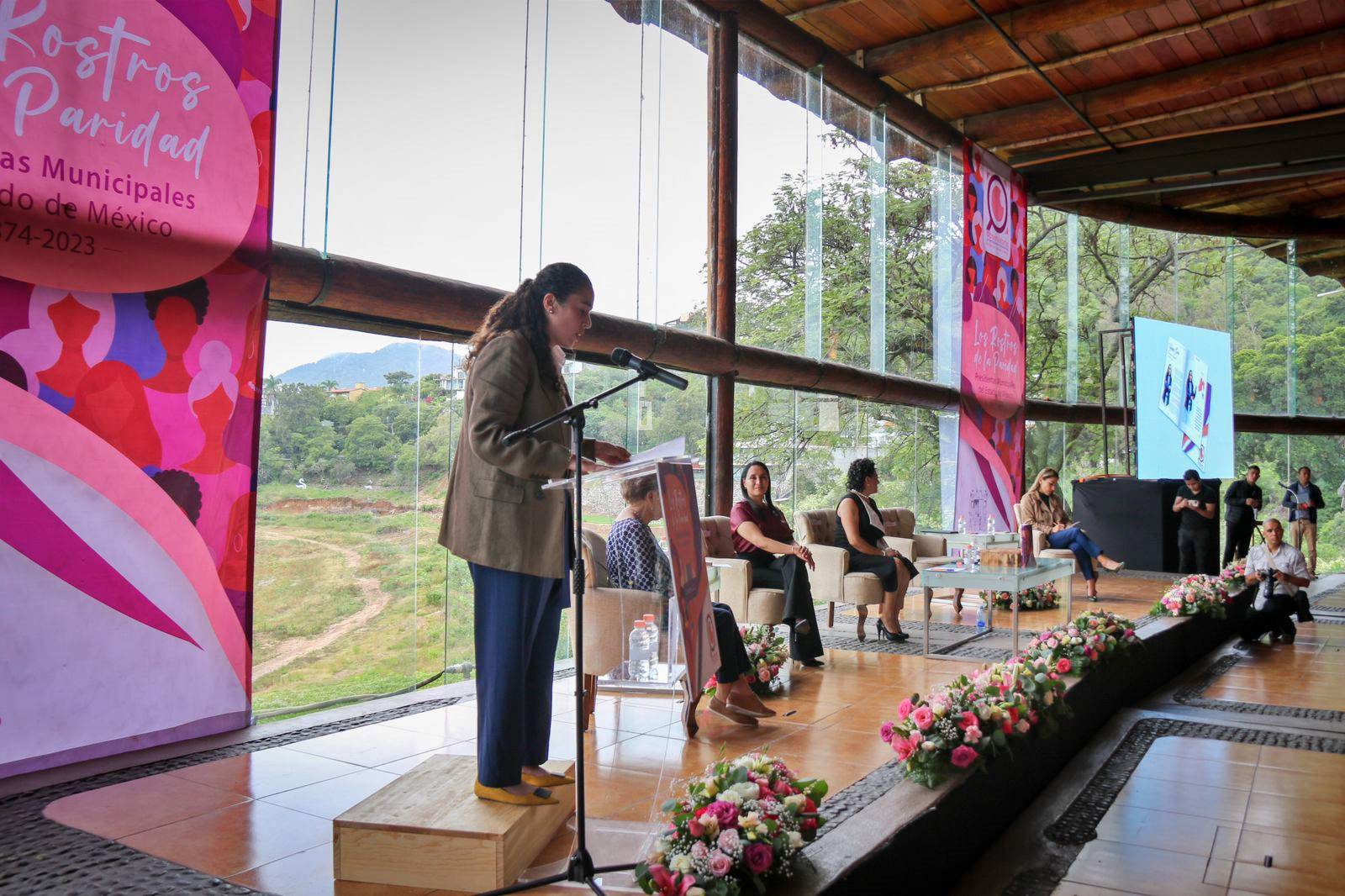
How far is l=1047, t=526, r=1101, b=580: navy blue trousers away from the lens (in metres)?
9.45

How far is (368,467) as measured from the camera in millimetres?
5559

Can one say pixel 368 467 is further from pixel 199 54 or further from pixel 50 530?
pixel 199 54

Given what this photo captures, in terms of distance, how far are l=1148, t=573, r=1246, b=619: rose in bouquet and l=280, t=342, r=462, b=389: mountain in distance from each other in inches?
207

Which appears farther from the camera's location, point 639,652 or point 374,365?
point 374,365

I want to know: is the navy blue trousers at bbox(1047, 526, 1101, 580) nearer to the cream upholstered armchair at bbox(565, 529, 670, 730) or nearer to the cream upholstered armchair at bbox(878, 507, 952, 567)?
the cream upholstered armchair at bbox(878, 507, 952, 567)

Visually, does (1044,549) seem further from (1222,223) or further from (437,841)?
(1222,223)

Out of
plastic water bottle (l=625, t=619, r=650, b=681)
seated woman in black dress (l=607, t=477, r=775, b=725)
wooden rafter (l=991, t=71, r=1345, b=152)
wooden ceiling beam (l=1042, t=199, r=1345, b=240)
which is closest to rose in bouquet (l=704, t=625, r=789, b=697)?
seated woman in black dress (l=607, t=477, r=775, b=725)

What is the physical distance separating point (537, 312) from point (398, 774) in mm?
2054

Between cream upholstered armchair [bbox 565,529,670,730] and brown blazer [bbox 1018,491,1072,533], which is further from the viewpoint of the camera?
brown blazer [bbox 1018,491,1072,533]

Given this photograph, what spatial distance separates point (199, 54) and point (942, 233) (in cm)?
913

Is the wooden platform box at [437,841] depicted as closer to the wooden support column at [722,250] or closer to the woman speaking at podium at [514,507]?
the woman speaking at podium at [514,507]

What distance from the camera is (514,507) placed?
283cm

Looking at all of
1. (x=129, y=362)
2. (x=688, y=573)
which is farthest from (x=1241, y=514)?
(x=129, y=362)

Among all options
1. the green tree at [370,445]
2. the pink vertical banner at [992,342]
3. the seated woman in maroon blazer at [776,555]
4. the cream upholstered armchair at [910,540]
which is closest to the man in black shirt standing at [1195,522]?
the pink vertical banner at [992,342]
